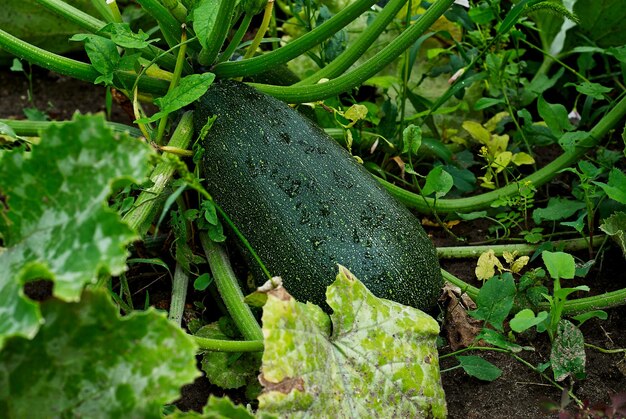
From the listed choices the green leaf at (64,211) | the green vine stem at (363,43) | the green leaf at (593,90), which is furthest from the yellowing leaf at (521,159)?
the green leaf at (64,211)

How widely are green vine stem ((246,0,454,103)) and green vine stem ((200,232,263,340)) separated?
1.49ft

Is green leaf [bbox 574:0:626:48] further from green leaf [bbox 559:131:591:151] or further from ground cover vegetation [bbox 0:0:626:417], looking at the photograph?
green leaf [bbox 559:131:591:151]

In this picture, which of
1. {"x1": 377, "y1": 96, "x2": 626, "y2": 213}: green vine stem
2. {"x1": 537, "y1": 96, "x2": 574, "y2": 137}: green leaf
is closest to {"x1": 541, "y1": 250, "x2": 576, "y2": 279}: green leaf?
{"x1": 377, "y1": 96, "x2": 626, "y2": 213}: green vine stem

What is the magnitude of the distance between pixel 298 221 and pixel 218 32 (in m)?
0.52

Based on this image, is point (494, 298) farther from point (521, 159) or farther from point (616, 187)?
point (521, 159)

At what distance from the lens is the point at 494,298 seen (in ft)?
6.61

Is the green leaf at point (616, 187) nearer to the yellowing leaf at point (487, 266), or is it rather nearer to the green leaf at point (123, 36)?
the yellowing leaf at point (487, 266)

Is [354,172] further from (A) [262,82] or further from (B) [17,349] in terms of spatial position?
(B) [17,349]

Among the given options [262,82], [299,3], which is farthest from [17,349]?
[299,3]

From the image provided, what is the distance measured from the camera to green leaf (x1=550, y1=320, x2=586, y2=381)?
6.29ft

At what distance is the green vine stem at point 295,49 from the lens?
2.14m

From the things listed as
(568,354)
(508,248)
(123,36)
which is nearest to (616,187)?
(508,248)

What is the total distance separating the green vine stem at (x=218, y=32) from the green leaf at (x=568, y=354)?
1091 millimetres

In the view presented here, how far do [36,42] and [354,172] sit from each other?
175 centimetres
